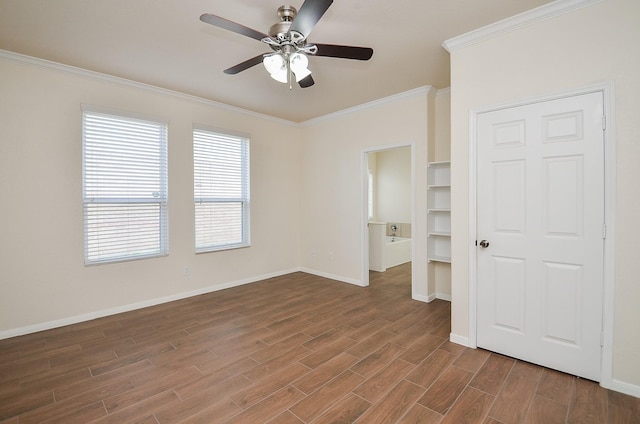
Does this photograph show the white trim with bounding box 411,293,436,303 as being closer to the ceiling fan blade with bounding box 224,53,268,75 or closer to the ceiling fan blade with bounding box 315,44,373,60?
the ceiling fan blade with bounding box 315,44,373,60

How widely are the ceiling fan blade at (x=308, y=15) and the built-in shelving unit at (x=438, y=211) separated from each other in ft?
8.34

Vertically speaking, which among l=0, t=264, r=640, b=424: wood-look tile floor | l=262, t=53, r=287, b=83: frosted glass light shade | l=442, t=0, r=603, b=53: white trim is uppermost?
l=442, t=0, r=603, b=53: white trim

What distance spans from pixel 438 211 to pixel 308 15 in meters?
2.95

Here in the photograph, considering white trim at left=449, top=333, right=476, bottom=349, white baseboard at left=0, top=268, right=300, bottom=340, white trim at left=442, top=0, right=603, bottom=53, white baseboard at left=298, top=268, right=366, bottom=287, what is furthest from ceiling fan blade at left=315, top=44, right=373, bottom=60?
white baseboard at left=0, top=268, right=300, bottom=340

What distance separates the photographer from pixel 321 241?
534cm

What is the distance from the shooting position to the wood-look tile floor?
188cm

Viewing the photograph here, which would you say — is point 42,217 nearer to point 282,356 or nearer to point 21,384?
point 21,384

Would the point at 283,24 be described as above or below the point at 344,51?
above

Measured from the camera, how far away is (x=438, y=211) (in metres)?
3.91

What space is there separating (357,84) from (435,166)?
1.51 meters

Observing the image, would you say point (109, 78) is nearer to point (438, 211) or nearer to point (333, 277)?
point (333, 277)

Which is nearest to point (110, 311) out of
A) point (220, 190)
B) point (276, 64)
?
point (220, 190)

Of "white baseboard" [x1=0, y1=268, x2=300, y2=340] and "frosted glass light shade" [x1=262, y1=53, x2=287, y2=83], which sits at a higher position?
"frosted glass light shade" [x1=262, y1=53, x2=287, y2=83]

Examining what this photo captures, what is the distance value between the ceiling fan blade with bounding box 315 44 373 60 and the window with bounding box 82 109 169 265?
2744mm
